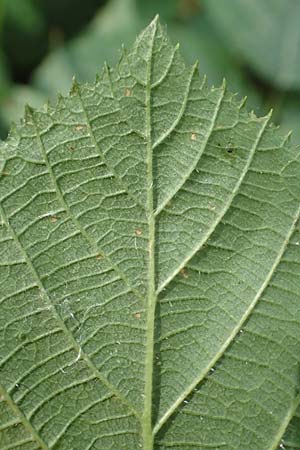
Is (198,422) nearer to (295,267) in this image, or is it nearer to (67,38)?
(295,267)

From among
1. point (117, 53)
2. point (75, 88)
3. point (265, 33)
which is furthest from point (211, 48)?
A: point (75, 88)

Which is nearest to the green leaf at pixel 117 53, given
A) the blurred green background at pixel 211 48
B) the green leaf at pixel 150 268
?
the blurred green background at pixel 211 48

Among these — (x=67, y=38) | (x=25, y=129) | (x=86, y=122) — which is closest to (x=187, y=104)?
(x=86, y=122)

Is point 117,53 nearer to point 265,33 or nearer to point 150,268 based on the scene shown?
point 265,33

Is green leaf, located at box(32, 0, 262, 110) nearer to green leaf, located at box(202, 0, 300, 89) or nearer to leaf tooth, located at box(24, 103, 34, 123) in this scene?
green leaf, located at box(202, 0, 300, 89)

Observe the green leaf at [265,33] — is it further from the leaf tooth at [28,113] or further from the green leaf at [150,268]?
the leaf tooth at [28,113]

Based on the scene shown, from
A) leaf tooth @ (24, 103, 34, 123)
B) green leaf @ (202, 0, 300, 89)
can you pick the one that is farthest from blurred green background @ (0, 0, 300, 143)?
leaf tooth @ (24, 103, 34, 123)
